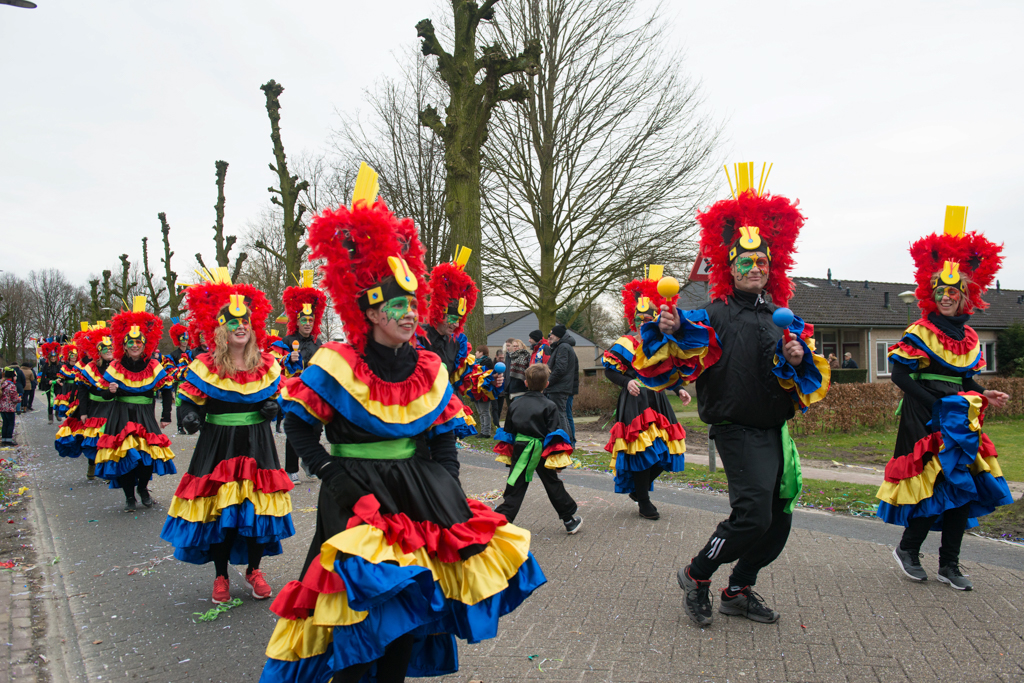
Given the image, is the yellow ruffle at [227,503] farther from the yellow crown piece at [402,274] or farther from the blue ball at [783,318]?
the blue ball at [783,318]

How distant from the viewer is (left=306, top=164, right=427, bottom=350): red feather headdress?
2840 millimetres

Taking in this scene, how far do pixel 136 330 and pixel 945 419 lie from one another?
7781mm

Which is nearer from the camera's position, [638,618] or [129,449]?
[638,618]

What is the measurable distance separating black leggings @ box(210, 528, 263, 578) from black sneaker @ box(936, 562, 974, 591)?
14.8 feet

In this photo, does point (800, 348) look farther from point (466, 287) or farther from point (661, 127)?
point (661, 127)

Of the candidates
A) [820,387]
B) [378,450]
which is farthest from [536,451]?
[378,450]

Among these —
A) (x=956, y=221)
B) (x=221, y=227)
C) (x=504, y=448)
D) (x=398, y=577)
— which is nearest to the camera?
(x=398, y=577)

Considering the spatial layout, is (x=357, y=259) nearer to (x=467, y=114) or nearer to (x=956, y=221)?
(x=956, y=221)

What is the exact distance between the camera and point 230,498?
14.9 feet

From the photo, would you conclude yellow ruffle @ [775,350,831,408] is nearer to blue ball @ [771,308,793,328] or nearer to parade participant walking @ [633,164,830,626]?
parade participant walking @ [633,164,830,626]

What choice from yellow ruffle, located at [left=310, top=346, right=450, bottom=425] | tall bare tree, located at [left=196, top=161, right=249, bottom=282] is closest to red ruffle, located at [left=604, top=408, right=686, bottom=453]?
yellow ruffle, located at [left=310, top=346, right=450, bottom=425]

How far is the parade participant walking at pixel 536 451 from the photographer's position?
5.88 meters

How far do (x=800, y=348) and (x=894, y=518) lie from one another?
195 centimetres

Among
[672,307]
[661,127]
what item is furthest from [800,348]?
[661,127]
